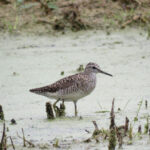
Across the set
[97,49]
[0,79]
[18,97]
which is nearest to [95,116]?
[18,97]

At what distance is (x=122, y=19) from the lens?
466 inches

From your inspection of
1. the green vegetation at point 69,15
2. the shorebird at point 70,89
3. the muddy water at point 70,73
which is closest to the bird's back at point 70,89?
the shorebird at point 70,89

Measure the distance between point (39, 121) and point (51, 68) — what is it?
2793 millimetres

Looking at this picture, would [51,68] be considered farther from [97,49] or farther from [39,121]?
[39,121]

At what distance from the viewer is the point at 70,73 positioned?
9.74 meters

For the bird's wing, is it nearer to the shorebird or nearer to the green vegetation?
the shorebird

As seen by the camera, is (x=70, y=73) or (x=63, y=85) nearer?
(x=63, y=85)

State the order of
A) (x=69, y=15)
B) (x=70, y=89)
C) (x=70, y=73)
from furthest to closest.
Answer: (x=69, y=15)
(x=70, y=73)
(x=70, y=89)

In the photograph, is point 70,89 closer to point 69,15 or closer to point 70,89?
point 70,89

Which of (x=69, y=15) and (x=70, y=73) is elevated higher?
(x=69, y=15)

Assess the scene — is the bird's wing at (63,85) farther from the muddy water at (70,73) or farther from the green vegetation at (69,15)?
the green vegetation at (69,15)

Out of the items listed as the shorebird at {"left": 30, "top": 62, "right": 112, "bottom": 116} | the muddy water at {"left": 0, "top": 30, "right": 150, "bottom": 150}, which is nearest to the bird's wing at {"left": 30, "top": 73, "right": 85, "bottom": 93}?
the shorebird at {"left": 30, "top": 62, "right": 112, "bottom": 116}

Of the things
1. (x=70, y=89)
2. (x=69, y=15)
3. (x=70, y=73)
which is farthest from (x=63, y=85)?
→ (x=69, y=15)

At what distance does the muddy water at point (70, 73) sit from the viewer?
276 inches
